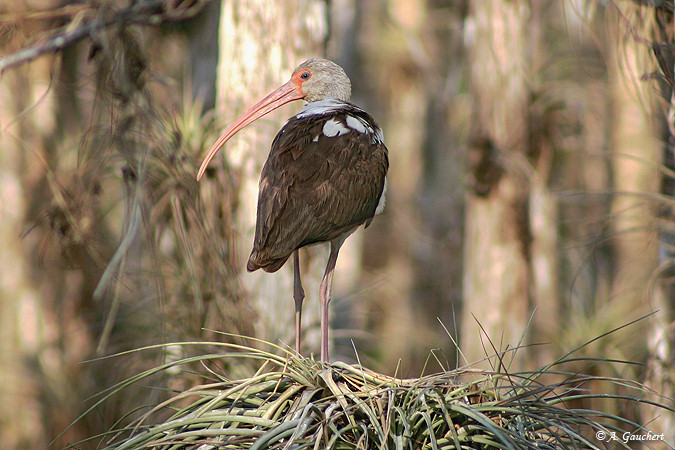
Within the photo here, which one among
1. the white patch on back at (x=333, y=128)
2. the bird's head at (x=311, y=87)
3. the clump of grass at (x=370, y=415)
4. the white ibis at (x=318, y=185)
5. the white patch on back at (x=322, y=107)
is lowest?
the clump of grass at (x=370, y=415)

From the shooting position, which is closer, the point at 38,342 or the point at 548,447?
the point at 548,447

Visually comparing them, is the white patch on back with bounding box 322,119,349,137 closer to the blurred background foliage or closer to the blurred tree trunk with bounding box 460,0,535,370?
the blurred background foliage

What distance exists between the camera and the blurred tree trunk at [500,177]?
7.80 meters

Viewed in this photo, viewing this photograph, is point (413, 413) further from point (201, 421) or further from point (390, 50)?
point (390, 50)

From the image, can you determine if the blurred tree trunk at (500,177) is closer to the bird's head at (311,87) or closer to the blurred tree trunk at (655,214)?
the blurred tree trunk at (655,214)

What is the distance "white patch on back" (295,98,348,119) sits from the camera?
3.93 metres

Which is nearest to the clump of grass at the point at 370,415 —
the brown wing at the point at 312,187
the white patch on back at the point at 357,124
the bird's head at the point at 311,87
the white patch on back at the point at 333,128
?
the brown wing at the point at 312,187

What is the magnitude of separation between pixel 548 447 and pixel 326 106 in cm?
214

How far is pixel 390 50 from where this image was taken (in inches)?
752

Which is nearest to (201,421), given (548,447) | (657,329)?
(548,447)

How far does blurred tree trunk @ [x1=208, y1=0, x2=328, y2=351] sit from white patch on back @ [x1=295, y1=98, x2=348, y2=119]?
4.86 feet

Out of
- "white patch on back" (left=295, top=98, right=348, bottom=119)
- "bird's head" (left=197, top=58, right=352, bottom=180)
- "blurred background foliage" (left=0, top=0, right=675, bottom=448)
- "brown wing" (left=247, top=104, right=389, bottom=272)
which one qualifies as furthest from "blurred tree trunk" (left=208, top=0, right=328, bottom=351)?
"brown wing" (left=247, top=104, right=389, bottom=272)

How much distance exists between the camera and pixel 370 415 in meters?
2.35

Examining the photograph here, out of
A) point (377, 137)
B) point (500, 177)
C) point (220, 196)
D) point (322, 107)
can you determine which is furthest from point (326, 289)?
point (500, 177)
